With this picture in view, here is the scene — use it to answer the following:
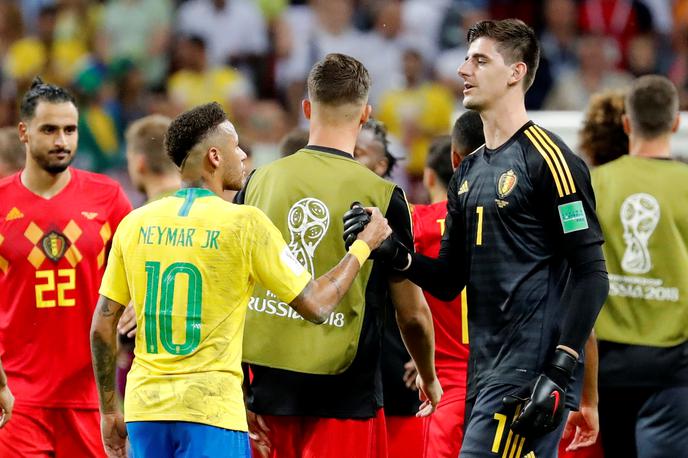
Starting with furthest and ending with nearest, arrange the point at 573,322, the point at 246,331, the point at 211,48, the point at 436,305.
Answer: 1. the point at 211,48
2. the point at 436,305
3. the point at 246,331
4. the point at 573,322

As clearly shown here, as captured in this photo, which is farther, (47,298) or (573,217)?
(47,298)

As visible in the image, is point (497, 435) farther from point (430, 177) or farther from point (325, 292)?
point (430, 177)

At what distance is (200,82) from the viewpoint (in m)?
15.7

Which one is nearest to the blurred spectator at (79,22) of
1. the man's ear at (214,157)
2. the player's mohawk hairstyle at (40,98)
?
the player's mohawk hairstyle at (40,98)

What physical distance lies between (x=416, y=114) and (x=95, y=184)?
713 cm

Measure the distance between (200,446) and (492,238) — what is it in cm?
150

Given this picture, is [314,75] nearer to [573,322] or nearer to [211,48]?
[573,322]

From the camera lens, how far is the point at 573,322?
5.27m

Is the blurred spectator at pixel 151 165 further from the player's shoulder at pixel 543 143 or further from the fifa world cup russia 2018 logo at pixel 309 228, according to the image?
the player's shoulder at pixel 543 143

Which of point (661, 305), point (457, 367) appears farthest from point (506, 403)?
point (661, 305)

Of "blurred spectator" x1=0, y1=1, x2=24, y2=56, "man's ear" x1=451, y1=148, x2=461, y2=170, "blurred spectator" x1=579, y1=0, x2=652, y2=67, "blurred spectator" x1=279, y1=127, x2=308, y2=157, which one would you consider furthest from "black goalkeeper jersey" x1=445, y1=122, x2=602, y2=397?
"blurred spectator" x1=0, y1=1, x2=24, y2=56

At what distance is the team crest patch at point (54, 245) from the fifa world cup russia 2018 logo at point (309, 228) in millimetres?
2093

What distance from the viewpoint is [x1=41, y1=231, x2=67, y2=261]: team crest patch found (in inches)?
295

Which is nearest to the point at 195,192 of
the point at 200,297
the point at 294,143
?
the point at 200,297
